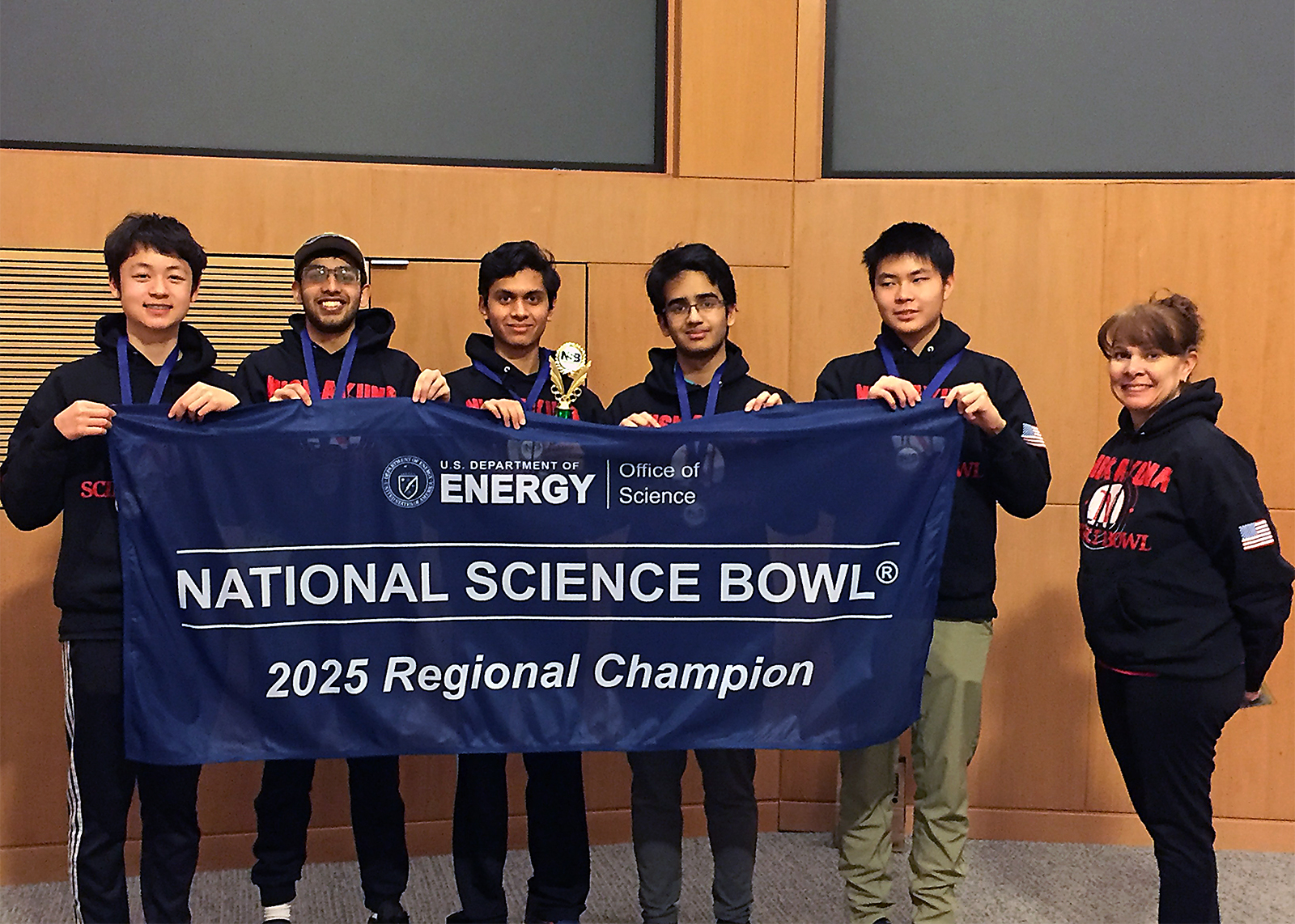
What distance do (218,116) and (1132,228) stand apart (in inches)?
125

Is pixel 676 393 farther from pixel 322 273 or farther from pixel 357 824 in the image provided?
pixel 357 824

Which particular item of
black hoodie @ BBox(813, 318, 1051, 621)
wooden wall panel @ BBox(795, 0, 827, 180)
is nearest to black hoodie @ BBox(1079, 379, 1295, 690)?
black hoodie @ BBox(813, 318, 1051, 621)

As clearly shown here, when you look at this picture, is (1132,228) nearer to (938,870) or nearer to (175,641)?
(938,870)

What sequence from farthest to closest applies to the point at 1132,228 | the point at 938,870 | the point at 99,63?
the point at 1132,228 < the point at 99,63 < the point at 938,870

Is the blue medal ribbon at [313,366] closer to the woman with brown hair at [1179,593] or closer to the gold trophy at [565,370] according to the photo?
the gold trophy at [565,370]

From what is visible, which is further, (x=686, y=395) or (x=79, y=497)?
(x=686, y=395)

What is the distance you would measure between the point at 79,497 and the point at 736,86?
2.52 m

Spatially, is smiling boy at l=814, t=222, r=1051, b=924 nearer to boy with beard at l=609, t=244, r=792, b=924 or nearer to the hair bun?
boy with beard at l=609, t=244, r=792, b=924

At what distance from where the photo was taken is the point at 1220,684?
2.51 meters

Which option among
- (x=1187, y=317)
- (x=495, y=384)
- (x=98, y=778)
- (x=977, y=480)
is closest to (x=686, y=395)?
(x=495, y=384)

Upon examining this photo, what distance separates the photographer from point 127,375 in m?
2.54

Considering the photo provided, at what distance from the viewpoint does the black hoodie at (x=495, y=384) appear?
112 inches

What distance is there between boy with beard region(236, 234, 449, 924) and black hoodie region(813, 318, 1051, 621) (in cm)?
126

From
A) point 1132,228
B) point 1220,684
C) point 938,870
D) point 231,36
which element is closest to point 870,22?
point 1132,228
